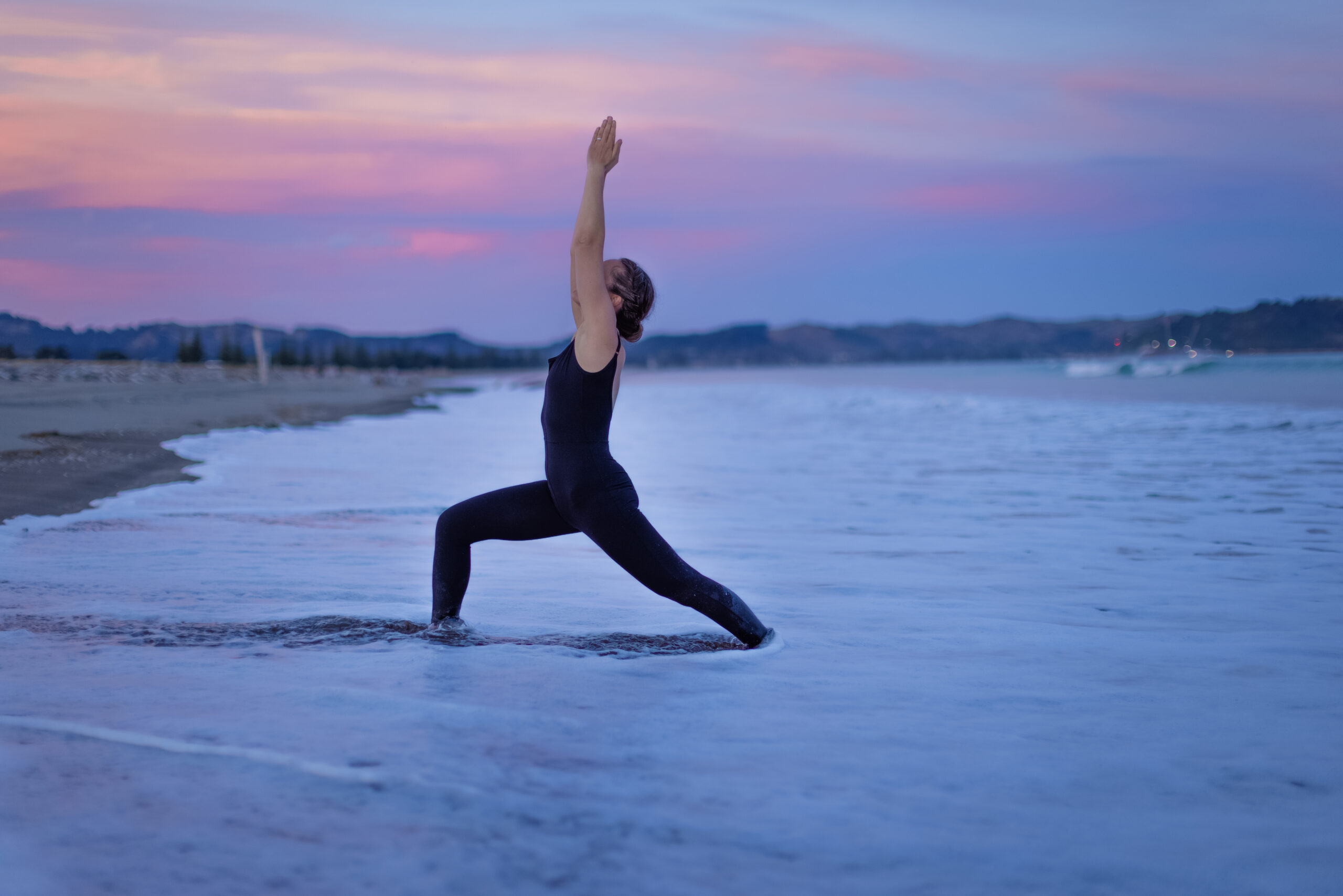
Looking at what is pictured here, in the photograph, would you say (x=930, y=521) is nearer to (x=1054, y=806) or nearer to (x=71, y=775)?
(x=1054, y=806)

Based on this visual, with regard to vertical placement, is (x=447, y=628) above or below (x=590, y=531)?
below

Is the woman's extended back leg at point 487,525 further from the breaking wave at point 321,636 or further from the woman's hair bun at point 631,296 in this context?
the woman's hair bun at point 631,296

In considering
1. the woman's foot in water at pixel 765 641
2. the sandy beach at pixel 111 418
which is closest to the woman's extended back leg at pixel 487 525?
the woman's foot in water at pixel 765 641

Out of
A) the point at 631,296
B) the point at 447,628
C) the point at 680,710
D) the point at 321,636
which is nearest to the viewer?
the point at 680,710

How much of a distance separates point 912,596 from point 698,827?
121 inches

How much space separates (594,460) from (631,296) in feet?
2.05

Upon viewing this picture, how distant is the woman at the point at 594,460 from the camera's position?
3.44 metres

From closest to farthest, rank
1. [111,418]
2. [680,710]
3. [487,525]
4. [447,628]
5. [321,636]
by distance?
[680,710], [487,525], [321,636], [447,628], [111,418]

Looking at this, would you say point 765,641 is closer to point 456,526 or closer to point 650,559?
point 650,559

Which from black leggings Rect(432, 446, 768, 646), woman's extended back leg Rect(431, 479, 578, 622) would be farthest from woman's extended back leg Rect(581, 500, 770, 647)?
woman's extended back leg Rect(431, 479, 578, 622)

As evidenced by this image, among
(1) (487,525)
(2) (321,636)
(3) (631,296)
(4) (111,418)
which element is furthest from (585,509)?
(4) (111,418)

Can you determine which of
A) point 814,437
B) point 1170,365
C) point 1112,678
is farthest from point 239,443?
point 1170,365

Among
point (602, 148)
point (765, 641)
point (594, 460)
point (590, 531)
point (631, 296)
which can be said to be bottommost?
point (765, 641)

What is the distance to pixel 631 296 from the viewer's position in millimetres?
3586
